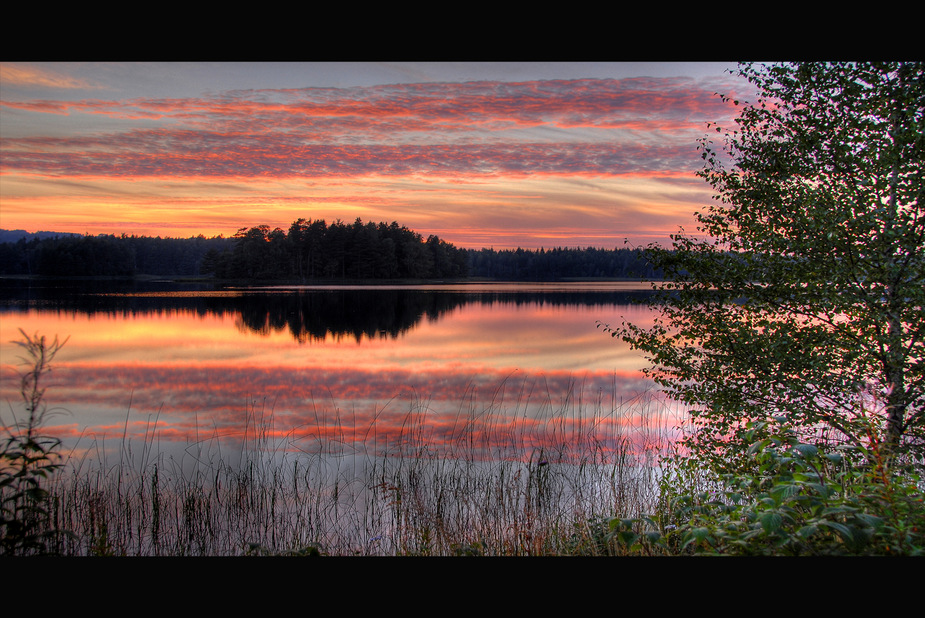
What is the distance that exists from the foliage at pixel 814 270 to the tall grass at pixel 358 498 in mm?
2521

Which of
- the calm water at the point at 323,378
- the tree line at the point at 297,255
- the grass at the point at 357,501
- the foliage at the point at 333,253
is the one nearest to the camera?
the grass at the point at 357,501

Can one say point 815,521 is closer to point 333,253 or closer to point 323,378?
point 323,378

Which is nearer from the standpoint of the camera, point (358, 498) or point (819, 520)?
point (819, 520)

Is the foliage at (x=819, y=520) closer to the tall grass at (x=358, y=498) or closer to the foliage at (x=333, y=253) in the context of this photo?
the tall grass at (x=358, y=498)

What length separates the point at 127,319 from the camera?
38.3 metres

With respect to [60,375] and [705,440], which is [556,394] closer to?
[705,440]

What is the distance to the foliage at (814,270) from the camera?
26.0 ft

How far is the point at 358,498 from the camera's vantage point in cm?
921

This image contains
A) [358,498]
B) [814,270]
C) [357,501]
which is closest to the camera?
[814,270]

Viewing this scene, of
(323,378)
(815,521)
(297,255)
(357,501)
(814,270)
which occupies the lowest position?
(323,378)

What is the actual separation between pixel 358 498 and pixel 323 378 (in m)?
12.8

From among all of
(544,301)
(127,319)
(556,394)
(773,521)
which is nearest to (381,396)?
(556,394)

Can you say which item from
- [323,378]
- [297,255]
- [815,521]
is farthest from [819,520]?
[297,255]

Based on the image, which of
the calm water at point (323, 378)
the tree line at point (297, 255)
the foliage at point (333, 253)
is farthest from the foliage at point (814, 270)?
the foliage at point (333, 253)
